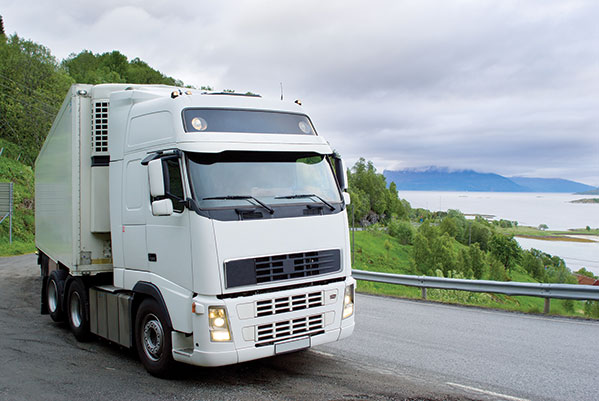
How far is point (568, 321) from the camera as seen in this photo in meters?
9.05

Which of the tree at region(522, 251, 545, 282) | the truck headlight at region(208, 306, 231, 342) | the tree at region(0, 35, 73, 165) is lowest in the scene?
the tree at region(522, 251, 545, 282)

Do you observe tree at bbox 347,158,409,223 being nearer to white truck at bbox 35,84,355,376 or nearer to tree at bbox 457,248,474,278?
tree at bbox 457,248,474,278

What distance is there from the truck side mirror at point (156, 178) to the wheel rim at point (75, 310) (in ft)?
11.7

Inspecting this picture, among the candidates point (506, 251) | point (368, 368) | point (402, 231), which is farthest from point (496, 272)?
point (368, 368)

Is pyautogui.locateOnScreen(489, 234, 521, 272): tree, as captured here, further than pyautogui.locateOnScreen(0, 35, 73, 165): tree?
Yes

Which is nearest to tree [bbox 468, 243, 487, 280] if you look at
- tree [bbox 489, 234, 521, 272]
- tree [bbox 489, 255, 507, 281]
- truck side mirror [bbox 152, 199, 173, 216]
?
tree [bbox 489, 255, 507, 281]

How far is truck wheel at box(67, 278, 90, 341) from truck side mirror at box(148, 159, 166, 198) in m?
3.18

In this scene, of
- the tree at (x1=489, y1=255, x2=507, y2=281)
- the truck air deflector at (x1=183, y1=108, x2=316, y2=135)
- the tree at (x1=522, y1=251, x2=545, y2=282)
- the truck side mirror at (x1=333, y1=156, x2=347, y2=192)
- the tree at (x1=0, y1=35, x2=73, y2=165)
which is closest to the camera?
the truck air deflector at (x1=183, y1=108, x2=316, y2=135)

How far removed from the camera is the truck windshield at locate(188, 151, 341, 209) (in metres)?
5.31

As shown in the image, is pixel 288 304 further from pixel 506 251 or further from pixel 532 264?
pixel 532 264

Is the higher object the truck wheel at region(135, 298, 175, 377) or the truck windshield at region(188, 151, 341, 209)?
the truck windshield at region(188, 151, 341, 209)

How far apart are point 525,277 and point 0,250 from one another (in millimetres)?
106566

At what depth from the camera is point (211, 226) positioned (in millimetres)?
5082

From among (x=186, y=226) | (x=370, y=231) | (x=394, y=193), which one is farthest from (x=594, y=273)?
(x=186, y=226)
